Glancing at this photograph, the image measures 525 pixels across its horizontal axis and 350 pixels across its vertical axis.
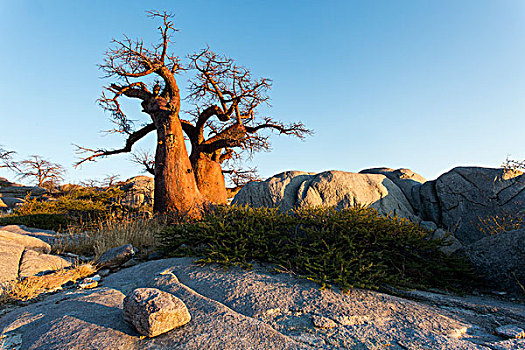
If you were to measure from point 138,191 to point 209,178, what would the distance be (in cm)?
789

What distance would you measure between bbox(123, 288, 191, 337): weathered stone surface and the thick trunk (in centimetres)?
1067

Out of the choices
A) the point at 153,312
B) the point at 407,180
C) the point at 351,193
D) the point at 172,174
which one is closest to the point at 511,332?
the point at 153,312

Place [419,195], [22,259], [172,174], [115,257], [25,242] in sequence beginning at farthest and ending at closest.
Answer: [172,174] → [419,195] → [25,242] → [115,257] → [22,259]

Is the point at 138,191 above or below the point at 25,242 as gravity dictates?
above

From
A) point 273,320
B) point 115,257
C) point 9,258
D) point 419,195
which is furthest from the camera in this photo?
point 419,195

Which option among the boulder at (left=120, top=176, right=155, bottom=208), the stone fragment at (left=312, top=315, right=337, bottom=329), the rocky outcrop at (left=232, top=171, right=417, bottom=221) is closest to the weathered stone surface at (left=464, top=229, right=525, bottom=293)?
the stone fragment at (left=312, top=315, right=337, bottom=329)

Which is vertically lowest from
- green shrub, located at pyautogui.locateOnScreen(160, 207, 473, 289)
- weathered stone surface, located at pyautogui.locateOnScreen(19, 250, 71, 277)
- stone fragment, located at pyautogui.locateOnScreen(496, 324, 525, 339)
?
stone fragment, located at pyautogui.locateOnScreen(496, 324, 525, 339)

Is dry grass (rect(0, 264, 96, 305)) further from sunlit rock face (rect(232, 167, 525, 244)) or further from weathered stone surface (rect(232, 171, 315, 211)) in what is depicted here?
sunlit rock face (rect(232, 167, 525, 244))

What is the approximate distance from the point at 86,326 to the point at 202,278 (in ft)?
4.90

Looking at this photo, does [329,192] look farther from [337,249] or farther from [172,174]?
[172,174]

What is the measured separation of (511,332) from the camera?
282cm

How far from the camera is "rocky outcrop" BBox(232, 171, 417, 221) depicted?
9109mm

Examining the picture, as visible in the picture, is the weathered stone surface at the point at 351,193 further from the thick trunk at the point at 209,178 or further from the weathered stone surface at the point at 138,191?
the weathered stone surface at the point at 138,191

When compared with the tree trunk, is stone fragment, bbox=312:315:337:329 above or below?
below
